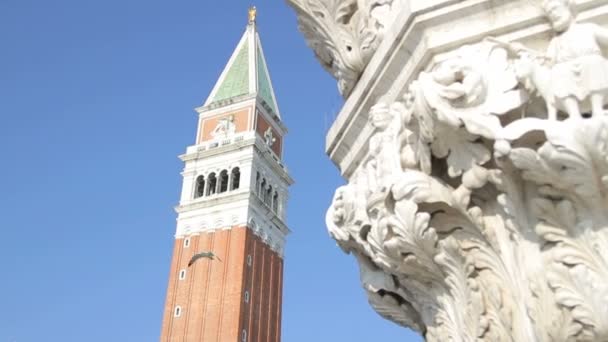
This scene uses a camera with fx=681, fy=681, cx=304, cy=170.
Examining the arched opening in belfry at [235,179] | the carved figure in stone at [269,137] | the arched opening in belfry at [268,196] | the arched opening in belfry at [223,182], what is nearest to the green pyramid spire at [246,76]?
the carved figure in stone at [269,137]

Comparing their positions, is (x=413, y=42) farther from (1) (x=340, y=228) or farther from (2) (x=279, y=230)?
(2) (x=279, y=230)

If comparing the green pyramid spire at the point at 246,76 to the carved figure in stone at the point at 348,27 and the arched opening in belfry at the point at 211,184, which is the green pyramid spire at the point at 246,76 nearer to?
the arched opening in belfry at the point at 211,184

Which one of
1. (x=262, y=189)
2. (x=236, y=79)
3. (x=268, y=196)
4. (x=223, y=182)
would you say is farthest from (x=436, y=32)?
(x=236, y=79)

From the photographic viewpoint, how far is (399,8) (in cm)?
250

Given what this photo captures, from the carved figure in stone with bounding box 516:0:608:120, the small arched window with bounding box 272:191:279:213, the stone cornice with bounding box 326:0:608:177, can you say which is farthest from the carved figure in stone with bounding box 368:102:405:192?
the small arched window with bounding box 272:191:279:213

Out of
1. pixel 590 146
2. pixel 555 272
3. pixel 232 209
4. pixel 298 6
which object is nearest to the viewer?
pixel 590 146

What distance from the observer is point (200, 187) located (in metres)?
38.1

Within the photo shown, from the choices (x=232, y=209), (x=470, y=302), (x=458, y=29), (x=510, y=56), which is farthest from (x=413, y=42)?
(x=232, y=209)

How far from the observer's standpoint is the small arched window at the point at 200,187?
3762cm

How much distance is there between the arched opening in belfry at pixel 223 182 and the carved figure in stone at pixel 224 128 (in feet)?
7.69

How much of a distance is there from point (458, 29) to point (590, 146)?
66 centimetres

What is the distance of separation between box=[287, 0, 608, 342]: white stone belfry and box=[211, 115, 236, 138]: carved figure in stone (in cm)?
3673

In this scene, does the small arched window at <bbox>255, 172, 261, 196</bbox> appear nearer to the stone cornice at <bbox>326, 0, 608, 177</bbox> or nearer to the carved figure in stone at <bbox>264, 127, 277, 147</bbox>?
the carved figure in stone at <bbox>264, 127, 277, 147</bbox>

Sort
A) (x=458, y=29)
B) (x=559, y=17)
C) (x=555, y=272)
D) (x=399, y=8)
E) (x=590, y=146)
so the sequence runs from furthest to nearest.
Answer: (x=399, y=8), (x=458, y=29), (x=559, y=17), (x=555, y=272), (x=590, y=146)
